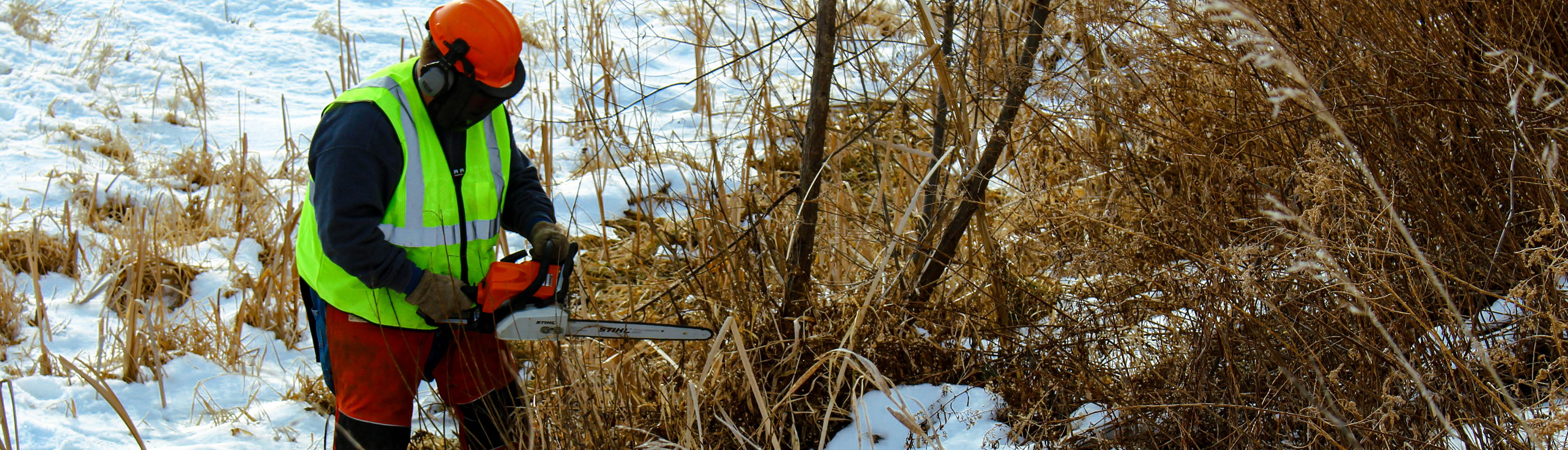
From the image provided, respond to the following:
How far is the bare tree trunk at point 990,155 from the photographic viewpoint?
296cm

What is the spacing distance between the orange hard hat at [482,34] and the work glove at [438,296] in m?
0.53

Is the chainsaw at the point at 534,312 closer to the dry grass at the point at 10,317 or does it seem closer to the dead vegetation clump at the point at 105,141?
the dry grass at the point at 10,317

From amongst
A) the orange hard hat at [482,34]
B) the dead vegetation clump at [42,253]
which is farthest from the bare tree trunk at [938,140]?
the dead vegetation clump at [42,253]

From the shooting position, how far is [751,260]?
3.45m

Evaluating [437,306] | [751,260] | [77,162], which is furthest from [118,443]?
[77,162]

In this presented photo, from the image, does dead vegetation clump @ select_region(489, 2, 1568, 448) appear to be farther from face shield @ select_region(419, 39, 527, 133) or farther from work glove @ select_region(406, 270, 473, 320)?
face shield @ select_region(419, 39, 527, 133)

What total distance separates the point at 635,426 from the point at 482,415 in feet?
1.57

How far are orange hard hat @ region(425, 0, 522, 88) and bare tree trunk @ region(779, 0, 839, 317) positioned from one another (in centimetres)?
94

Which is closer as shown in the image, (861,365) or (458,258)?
(458,258)

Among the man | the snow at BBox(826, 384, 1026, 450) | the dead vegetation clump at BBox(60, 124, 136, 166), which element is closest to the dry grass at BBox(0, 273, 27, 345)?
the dead vegetation clump at BBox(60, 124, 136, 166)

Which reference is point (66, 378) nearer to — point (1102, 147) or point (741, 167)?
point (741, 167)

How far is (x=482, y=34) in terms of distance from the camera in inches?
95.3

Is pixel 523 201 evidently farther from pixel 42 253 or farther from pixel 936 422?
pixel 42 253

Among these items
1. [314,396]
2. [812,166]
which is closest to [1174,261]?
[812,166]
